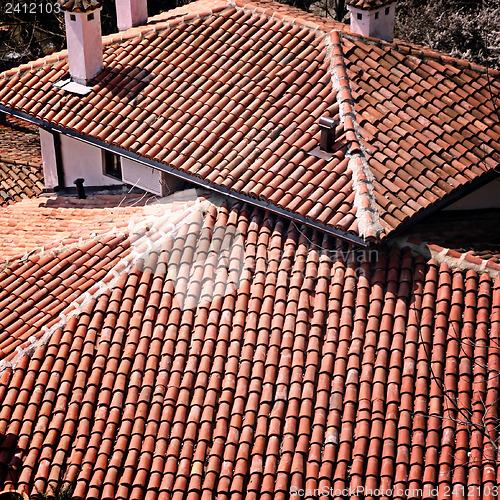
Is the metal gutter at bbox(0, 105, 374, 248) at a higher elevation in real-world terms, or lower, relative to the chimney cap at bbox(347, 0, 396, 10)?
lower

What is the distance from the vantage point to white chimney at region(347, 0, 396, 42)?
1398 centimetres

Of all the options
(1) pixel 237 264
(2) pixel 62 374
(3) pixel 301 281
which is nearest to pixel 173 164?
(1) pixel 237 264

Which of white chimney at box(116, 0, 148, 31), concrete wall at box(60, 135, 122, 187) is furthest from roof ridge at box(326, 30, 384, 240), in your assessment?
white chimney at box(116, 0, 148, 31)

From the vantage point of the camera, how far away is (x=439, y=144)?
40.6 ft

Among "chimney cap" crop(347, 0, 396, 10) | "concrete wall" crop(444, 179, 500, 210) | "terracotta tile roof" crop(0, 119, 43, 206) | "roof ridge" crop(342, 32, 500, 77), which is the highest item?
"chimney cap" crop(347, 0, 396, 10)

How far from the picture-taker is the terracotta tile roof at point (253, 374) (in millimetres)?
9469

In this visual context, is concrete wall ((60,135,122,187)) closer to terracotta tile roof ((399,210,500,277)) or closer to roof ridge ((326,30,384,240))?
roof ridge ((326,30,384,240))

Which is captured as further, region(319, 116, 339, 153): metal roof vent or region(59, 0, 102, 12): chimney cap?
region(59, 0, 102, 12): chimney cap

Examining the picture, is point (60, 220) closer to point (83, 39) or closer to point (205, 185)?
point (83, 39)

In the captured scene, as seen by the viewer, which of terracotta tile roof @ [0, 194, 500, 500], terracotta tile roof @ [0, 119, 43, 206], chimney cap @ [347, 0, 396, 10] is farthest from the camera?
terracotta tile roof @ [0, 119, 43, 206]

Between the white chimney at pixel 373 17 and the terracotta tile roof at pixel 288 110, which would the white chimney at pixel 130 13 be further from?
the white chimney at pixel 373 17

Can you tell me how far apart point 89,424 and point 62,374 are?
0.90m

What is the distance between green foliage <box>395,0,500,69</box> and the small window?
9.95m

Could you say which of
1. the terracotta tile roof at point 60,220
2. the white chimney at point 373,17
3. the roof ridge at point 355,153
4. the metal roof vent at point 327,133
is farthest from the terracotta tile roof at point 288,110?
the terracotta tile roof at point 60,220
